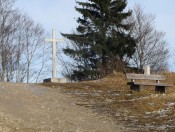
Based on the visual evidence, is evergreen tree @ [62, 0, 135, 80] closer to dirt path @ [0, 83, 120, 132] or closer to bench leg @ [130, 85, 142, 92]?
bench leg @ [130, 85, 142, 92]

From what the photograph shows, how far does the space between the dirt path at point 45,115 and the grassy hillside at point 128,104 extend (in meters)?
0.46

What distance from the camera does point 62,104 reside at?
12.6 meters

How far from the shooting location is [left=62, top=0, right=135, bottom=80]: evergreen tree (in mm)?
31672

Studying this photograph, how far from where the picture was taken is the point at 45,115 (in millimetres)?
10719

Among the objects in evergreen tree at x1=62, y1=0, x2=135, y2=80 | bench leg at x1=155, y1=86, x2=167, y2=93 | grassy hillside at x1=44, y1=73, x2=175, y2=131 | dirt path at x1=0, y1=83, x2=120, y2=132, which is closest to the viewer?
dirt path at x1=0, y1=83, x2=120, y2=132

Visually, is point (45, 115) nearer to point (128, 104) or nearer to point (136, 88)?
point (128, 104)

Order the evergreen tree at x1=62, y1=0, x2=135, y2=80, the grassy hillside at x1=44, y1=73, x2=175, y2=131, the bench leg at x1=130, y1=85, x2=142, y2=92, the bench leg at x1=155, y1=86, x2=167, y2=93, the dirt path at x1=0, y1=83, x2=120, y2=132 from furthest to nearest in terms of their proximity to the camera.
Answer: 1. the evergreen tree at x1=62, y1=0, x2=135, y2=80
2. the bench leg at x1=155, y1=86, x2=167, y2=93
3. the bench leg at x1=130, y1=85, x2=142, y2=92
4. the grassy hillside at x1=44, y1=73, x2=175, y2=131
5. the dirt path at x1=0, y1=83, x2=120, y2=132

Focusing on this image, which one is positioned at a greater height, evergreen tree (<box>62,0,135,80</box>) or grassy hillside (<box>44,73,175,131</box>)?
evergreen tree (<box>62,0,135,80</box>)

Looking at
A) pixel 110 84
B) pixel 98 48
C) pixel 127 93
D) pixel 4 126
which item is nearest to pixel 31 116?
pixel 4 126

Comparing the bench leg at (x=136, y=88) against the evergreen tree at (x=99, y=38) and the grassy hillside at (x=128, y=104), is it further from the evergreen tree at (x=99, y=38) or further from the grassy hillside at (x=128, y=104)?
the evergreen tree at (x=99, y=38)

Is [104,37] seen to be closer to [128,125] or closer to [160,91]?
[160,91]

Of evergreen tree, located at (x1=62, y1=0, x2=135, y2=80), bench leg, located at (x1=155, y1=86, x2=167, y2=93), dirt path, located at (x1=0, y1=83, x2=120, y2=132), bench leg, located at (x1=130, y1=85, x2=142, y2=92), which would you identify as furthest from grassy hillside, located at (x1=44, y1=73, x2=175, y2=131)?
evergreen tree, located at (x1=62, y1=0, x2=135, y2=80)

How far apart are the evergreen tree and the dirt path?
17485 mm

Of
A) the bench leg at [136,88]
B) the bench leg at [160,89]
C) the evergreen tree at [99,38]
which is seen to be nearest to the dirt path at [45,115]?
the bench leg at [136,88]
